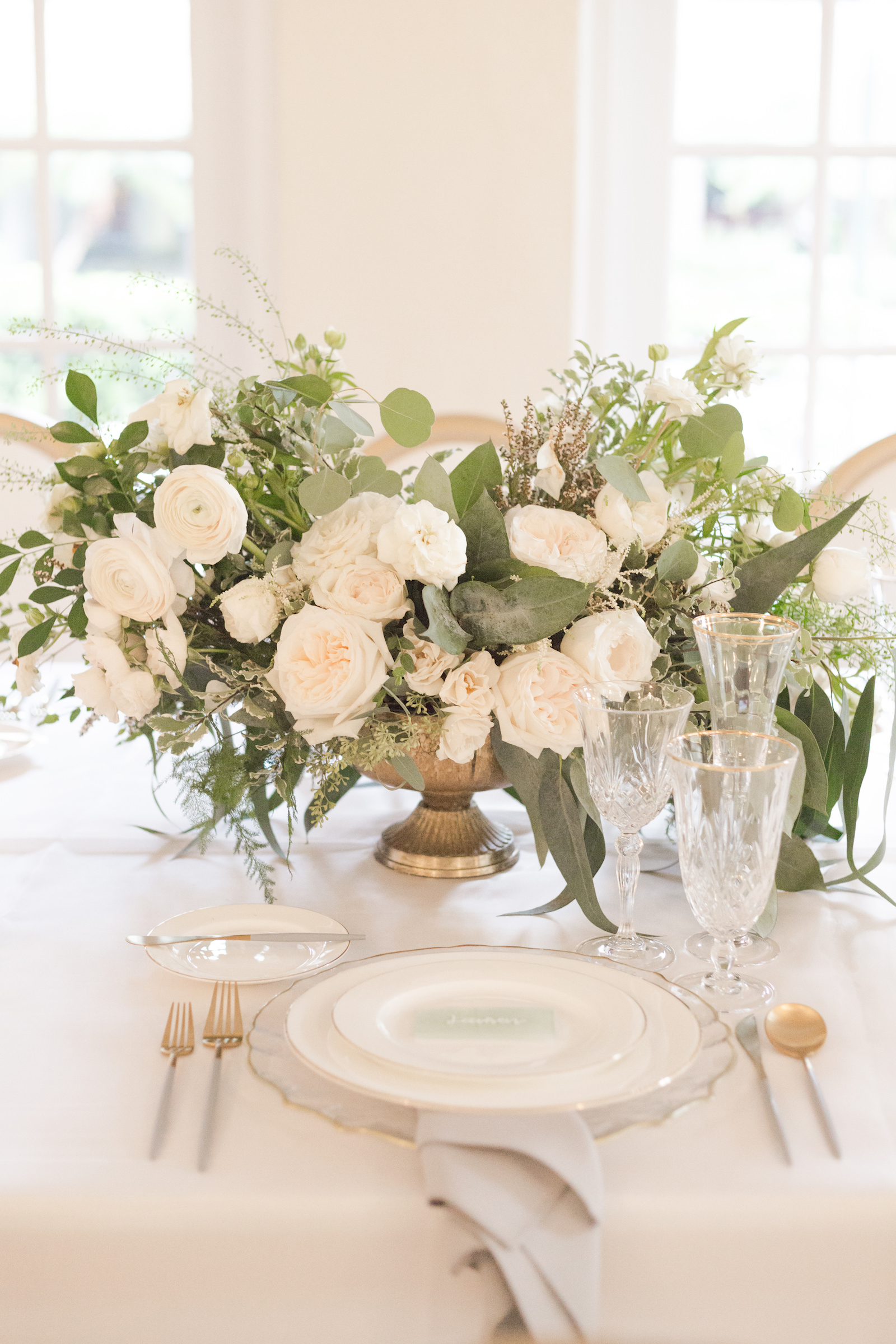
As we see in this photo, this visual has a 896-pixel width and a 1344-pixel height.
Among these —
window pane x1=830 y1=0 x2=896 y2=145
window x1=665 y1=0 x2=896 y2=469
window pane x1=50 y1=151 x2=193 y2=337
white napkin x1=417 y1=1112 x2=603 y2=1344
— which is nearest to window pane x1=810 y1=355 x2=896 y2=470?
window x1=665 y1=0 x2=896 y2=469

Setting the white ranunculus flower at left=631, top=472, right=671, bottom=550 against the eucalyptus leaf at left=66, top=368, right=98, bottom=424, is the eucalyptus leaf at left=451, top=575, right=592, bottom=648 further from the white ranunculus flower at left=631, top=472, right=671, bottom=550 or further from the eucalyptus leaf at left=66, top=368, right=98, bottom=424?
the eucalyptus leaf at left=66, top=368, right=98, bottom=424

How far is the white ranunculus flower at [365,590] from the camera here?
90cm

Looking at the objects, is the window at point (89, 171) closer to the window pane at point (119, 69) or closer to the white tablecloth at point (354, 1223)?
the window pane at point (119, 69)

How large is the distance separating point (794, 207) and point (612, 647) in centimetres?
226

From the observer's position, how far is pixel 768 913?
937mm

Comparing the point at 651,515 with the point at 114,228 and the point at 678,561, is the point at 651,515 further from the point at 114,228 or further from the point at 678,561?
the point at 114,228

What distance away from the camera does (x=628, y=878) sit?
895 mm

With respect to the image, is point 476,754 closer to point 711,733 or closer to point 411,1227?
point 711,733

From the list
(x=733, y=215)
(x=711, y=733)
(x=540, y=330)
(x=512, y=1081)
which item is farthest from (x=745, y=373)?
(x=733, y=215)

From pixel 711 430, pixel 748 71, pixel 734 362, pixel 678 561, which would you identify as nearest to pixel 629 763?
pixel 678 561

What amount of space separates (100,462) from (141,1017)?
416mm

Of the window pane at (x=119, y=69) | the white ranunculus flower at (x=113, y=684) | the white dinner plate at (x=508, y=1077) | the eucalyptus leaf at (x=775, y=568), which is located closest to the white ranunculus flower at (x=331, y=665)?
the white ranunculus flower at (x=113, y=684)

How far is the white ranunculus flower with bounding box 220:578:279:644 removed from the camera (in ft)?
3.00

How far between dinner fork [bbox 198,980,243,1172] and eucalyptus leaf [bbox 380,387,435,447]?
16.2 inches
